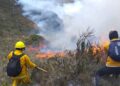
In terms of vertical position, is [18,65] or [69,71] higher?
[18,65]

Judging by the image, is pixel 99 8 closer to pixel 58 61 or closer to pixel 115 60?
pixel 58 61

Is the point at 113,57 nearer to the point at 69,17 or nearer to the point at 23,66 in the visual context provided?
the point at 23,66

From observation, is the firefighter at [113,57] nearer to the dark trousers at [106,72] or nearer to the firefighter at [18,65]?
the dark trousers at [106,72]

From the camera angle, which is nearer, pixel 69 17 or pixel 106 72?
pixel 106 72

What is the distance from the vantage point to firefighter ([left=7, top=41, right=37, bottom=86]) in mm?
11641

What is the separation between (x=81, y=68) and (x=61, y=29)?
1089cm

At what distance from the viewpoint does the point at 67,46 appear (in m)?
20.0

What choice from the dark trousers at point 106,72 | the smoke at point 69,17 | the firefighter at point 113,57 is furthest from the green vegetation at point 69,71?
the smoke at point 69,17

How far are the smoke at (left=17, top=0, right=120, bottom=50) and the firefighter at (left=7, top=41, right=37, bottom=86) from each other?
7936mm

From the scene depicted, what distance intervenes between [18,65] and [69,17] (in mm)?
13245

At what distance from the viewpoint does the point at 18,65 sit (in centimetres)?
1166

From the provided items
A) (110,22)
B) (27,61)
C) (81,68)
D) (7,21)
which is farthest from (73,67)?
(7,21)

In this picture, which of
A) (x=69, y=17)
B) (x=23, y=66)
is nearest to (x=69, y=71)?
(x=23, y=66)

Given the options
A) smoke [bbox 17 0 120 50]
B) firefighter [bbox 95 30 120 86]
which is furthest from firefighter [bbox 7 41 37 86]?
smoke [bbox 17 0 120 50]
